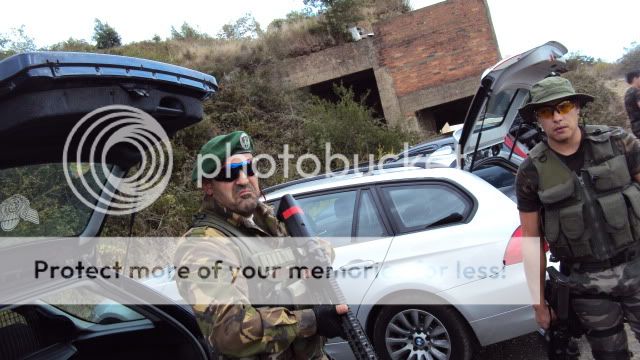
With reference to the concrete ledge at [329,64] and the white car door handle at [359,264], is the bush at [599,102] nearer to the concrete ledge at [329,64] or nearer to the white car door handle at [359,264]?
the concrete ledge at [329,64]

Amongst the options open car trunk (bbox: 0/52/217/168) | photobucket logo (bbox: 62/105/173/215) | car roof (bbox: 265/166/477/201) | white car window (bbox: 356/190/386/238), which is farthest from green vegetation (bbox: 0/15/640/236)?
open car trunk (bbox: 0/52/217/168)

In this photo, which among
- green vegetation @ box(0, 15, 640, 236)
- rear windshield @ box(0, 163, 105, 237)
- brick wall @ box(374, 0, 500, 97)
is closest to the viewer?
rear windshield @ box(0, 163, 105, 237)

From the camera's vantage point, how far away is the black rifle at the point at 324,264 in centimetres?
166

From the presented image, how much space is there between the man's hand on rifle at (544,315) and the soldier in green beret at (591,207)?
12cm

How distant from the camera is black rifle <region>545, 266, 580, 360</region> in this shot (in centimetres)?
239

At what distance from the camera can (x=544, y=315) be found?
2.46 m

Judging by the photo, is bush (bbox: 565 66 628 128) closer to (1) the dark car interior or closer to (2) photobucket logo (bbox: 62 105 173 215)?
(1) the dark car interior

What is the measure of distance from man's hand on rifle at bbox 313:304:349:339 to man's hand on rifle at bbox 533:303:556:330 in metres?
1.30

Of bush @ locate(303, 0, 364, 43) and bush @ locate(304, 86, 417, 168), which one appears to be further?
bush @ locate(303, 0, 364, 43)

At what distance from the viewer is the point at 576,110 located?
2.39m

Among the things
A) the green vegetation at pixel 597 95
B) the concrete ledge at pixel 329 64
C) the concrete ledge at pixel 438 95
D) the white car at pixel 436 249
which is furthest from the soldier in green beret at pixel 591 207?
the concrete ledge at pixel 329 64

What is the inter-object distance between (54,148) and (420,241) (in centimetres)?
235

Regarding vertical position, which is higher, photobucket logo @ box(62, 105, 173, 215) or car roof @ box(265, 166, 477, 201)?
photobucket logo @ box(62, 105, 173, 215)

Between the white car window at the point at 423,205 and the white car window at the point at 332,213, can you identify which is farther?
the white car window at the point at 332,213
